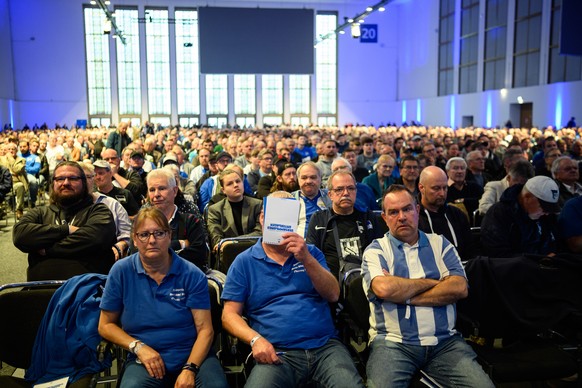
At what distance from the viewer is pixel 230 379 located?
3.35 metres

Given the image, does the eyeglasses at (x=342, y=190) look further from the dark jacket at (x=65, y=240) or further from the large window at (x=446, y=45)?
the large window at (x=446, y=45)

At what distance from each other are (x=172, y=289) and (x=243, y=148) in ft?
28.4

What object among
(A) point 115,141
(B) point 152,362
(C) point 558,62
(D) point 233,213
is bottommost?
(B) point 152,362

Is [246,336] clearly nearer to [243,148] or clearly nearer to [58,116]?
[243,148]

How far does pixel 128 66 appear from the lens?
40375 millimetres

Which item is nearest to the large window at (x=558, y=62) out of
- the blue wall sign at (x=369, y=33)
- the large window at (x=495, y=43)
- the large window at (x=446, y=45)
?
the large window at (x=495, y=43)

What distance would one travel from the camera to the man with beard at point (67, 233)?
4.16 m

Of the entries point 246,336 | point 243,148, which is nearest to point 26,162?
point 243,148

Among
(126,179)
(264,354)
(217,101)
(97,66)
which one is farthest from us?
(217,101)

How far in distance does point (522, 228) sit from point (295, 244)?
2.26 metres

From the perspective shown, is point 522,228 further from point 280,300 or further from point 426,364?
point 280,300

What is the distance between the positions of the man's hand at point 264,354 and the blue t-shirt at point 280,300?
142 millimetres

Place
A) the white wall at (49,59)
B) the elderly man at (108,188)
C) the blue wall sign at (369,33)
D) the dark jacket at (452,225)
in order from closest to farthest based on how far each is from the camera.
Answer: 1. the dark jacket at (452,225)
2. the elderly man at (108,188)
3. the blue wall sign at (369,33)
4. the white wall at (49,59)

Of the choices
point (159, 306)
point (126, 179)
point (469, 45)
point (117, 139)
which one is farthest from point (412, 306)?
point (469, 45)
